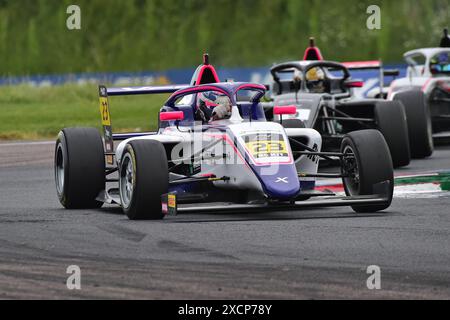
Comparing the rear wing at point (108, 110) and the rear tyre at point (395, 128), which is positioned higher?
the rear wing at point (108, 110)

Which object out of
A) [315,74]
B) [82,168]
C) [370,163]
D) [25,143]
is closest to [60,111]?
[25,143]

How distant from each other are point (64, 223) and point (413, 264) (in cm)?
414

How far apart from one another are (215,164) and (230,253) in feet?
Result: 8.67

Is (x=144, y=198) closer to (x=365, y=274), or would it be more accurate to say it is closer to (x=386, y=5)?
(x=365, y=274)

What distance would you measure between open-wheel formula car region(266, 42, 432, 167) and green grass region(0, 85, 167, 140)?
976cm

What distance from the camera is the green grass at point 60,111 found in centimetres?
2965

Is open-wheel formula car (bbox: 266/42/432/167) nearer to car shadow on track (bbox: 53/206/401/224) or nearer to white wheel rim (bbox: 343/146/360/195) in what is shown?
white wheel rim (bbox: 343/146/360/195)

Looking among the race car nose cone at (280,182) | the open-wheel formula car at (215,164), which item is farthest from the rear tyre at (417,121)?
the race car nose cone at (280,182)

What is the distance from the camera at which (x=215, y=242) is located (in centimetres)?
1039

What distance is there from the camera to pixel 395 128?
55.9 feet

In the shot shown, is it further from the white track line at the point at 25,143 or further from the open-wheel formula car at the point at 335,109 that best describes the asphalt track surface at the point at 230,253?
the white track line at the point at 25,143

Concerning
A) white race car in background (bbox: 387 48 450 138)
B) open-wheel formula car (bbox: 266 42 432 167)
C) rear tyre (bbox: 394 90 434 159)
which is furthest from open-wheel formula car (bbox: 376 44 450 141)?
open-wheel formula car (bbox: 266 42 432 167)
